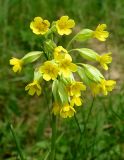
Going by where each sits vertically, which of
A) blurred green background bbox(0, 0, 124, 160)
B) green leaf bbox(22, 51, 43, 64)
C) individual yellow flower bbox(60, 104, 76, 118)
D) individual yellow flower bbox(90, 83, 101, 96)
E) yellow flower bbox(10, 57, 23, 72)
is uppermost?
green leaf bbox(22, 51, 43, 64)

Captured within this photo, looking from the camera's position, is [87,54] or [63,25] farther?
[87,54]

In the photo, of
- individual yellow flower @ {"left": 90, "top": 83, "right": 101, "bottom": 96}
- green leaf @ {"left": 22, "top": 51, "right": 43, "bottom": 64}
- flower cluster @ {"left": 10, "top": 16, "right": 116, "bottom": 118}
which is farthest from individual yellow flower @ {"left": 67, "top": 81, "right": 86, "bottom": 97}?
green leaf @ {"left": 22, "top": 51, "right": 43, "bottom": 64}

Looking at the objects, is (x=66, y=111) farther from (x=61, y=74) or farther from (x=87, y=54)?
(x=87, y=54)

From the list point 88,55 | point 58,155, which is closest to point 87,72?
point 88,55

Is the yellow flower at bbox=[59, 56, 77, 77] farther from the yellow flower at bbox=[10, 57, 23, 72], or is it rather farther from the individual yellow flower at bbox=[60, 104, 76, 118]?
the yellow flower at bbox=[10, 57, 23, 72]

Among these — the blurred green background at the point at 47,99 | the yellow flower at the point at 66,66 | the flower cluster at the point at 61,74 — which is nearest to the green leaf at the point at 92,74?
the flower cluster at the point at 61,74

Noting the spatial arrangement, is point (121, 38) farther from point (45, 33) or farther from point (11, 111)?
point (45, 33)

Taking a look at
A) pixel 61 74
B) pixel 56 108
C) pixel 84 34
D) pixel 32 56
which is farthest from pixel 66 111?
pixel 84 34
